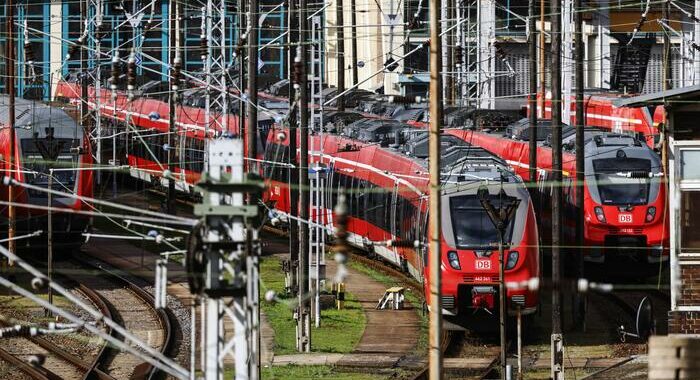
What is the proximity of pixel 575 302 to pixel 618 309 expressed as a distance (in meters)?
2.38

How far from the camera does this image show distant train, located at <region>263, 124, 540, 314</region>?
28094 millimetres

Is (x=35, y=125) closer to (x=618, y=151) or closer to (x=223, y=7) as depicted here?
(x=223, y=7)

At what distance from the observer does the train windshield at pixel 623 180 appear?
110 feet

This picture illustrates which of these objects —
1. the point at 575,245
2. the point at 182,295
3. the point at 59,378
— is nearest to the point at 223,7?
the point at 182,295

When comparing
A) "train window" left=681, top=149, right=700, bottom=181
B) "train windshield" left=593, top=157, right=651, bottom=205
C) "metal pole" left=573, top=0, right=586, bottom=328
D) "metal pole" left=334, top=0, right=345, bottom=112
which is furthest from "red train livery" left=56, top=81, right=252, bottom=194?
"train window" left=681, top=149, right=700, bottom=181

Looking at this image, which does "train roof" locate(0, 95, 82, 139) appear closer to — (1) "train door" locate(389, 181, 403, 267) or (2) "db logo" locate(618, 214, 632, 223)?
(1) "train door" locate(389, 181, 403, 267)

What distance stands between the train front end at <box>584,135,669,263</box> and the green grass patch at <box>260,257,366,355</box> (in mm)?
5111

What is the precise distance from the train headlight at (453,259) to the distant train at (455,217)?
0.06 feet

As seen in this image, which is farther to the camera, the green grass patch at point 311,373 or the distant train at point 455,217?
the distant train at point 455,217

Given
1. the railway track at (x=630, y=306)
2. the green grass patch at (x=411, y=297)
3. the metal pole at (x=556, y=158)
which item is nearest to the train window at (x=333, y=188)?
the green grass patch at (x=411, y=297)

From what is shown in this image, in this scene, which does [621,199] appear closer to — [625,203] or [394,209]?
[625,203]

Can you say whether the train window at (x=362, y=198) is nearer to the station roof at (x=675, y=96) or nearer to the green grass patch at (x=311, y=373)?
the green grass patch at (x=311, y=373)

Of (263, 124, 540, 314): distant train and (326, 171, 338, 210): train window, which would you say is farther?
(326, 171, 338, 210): train window

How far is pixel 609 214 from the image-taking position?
33.8m
